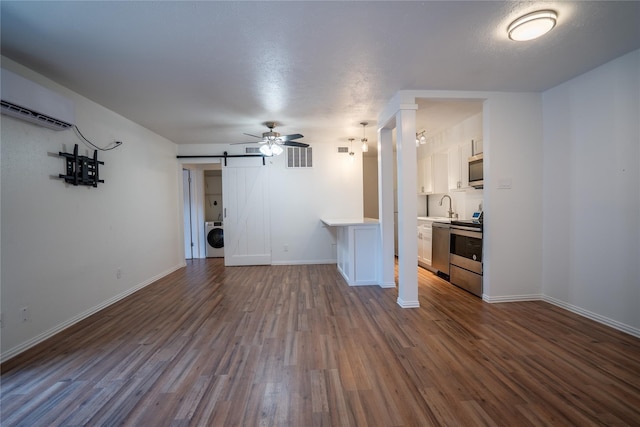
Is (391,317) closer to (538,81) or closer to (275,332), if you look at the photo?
(275,332)

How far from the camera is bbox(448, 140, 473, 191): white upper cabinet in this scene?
403 centimetres

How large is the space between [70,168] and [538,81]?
5.22m

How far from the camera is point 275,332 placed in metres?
2.46

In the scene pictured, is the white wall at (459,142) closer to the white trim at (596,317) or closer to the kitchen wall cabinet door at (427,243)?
the kitchen wall cabinet door at (427,243)

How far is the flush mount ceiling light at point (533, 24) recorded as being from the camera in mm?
1768

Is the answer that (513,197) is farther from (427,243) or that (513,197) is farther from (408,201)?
(427,243)

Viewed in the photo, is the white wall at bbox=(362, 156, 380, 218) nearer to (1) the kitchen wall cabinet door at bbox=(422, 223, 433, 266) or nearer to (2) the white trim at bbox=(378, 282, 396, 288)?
(1) the kitchen wall cabinet door at bbox=(422, 223, 433, 266)

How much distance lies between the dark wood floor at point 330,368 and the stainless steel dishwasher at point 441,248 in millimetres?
941

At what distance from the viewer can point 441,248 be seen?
4.14 metres

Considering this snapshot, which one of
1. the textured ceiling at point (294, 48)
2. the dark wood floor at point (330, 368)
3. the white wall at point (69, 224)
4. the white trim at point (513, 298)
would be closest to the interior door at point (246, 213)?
the white wall at point (69, 224)

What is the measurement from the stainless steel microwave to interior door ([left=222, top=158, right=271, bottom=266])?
3719 mm

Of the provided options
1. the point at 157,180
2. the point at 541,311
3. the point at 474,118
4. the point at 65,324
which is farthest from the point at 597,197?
the point at 157,180

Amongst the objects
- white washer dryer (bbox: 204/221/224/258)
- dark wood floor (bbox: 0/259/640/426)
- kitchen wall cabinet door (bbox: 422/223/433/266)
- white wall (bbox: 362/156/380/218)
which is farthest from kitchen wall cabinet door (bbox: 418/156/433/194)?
white washer dryer (bbox: 204/221/224/258)

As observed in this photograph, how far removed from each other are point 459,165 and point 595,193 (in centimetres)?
178
